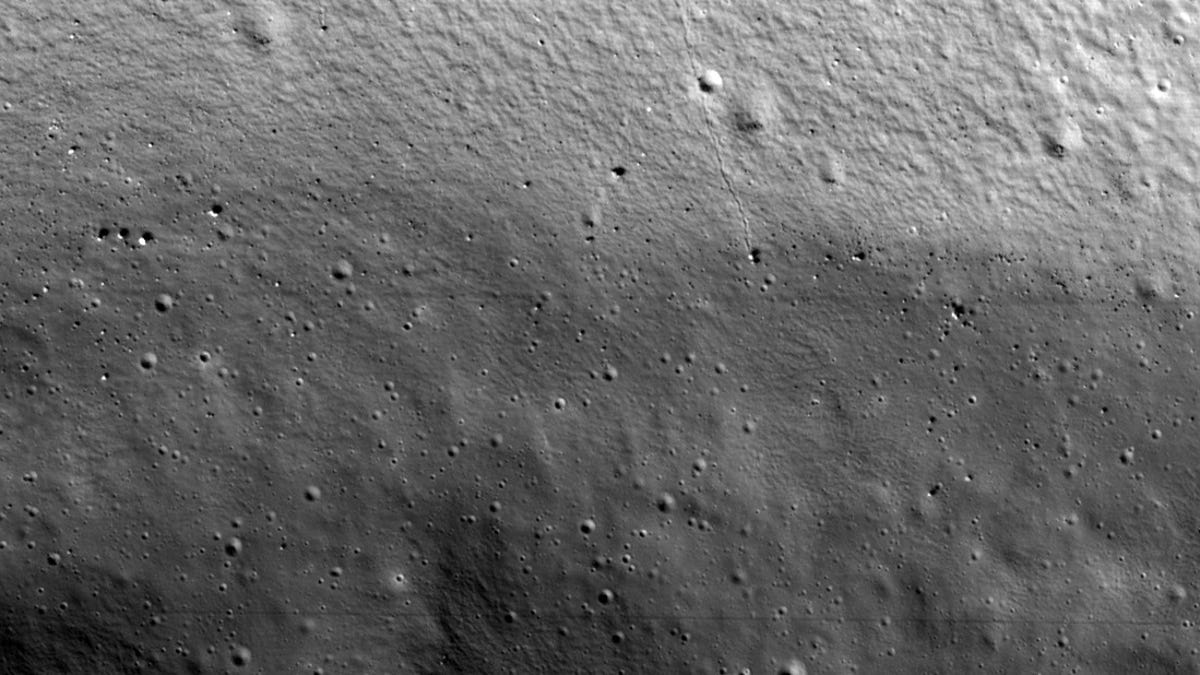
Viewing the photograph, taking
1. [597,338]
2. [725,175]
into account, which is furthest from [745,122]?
[597,338]

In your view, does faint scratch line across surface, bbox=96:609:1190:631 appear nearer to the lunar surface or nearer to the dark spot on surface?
the lunar surface

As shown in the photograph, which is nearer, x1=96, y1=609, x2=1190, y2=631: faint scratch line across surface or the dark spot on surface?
x1=96, y1=609, x2=1190, y2=631: faint scratch line across surface

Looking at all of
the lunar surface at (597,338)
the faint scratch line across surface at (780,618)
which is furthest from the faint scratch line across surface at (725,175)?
the faint scratch line across surface at (780,618)

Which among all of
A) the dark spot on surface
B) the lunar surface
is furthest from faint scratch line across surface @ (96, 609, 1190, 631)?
the dark spot on surface

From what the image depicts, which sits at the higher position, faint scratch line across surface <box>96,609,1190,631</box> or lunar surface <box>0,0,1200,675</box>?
lunar surface <box>0,0,1200,675</box>

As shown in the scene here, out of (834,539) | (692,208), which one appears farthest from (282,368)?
(834,539)

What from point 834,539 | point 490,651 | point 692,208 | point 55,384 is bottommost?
point 490,651

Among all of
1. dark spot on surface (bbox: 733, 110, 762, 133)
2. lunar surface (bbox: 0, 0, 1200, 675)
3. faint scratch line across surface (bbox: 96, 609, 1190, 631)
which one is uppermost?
dark spot on surface (bbox: 733, 110, 762, 133)

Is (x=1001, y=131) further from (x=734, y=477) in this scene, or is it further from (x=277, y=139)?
(x=277, y=139)

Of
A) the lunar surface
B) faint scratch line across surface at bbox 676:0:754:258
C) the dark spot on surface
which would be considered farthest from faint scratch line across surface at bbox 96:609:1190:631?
the dark spot on surface
